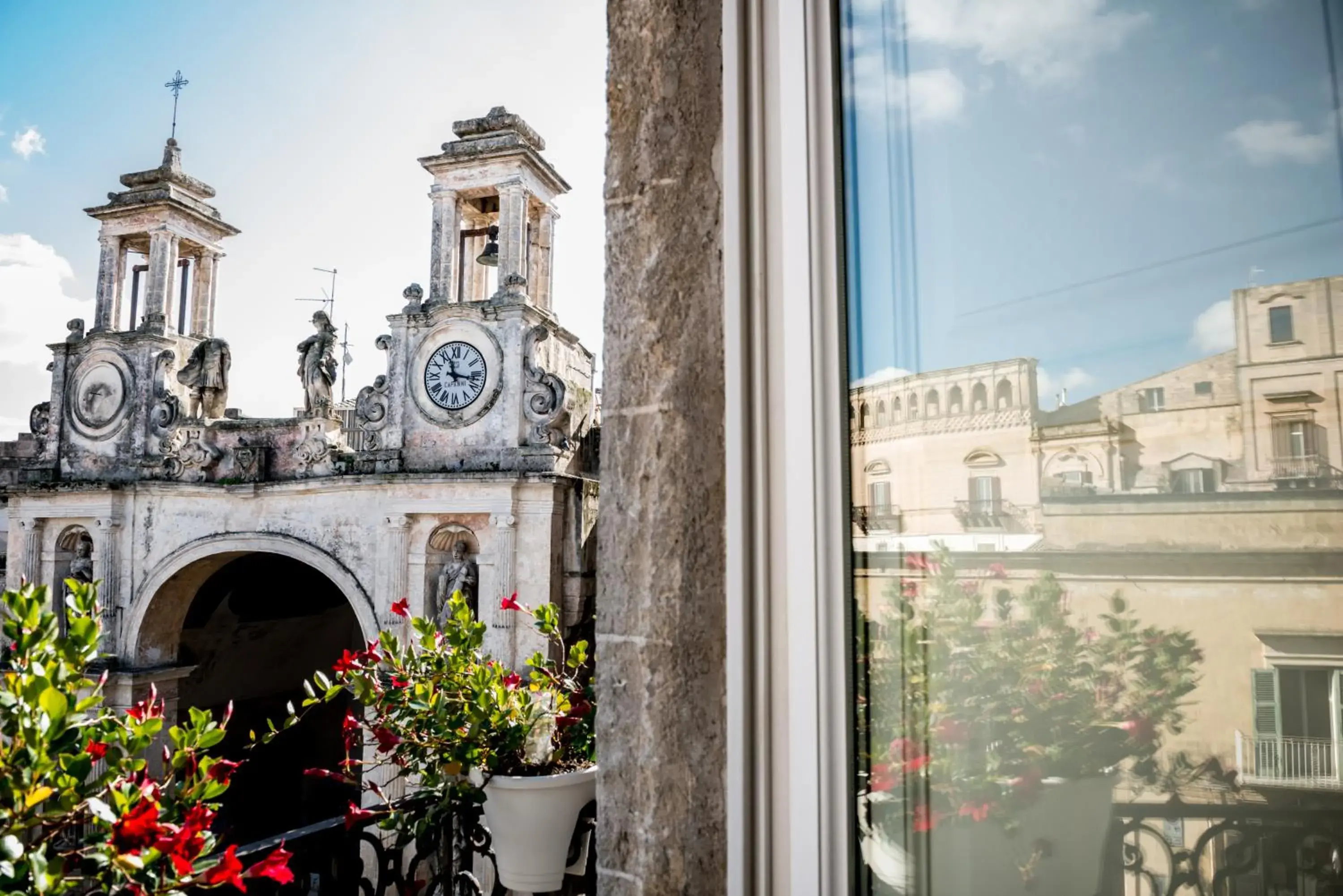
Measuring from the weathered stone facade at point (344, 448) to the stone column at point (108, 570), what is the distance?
0.02 m

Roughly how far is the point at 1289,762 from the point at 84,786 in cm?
145

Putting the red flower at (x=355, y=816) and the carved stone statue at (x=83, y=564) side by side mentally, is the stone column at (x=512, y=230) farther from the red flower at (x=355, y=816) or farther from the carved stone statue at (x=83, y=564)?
the red flower at (x=355, y=816)

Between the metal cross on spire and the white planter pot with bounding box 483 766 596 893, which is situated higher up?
the metal cross on spire

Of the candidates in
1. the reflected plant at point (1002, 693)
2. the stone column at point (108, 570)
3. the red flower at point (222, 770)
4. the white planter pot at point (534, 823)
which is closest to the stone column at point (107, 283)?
the stone column at point (108, 570)

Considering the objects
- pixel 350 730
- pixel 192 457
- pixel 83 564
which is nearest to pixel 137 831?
pixel 350 730

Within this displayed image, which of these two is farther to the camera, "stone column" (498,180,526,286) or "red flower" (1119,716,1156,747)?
"stone column" (498,180,526,286)

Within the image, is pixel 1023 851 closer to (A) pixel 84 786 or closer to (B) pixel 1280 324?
(B) pixel 1280 324

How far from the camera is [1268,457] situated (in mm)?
746

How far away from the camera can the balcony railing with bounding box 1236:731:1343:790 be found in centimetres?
71

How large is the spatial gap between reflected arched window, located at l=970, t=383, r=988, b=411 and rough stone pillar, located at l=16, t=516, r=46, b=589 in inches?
497

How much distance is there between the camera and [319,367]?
10039 millimetres

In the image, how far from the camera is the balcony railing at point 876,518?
1036mm

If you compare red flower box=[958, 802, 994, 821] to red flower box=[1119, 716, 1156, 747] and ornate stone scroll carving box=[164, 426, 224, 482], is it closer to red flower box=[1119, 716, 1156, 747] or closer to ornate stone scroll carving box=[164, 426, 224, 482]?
red flower box=[1119, 716, 1156, 747]

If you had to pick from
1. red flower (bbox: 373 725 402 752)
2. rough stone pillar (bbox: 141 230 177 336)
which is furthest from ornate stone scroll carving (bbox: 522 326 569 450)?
red flower (bbox: 373 725 402 752)
